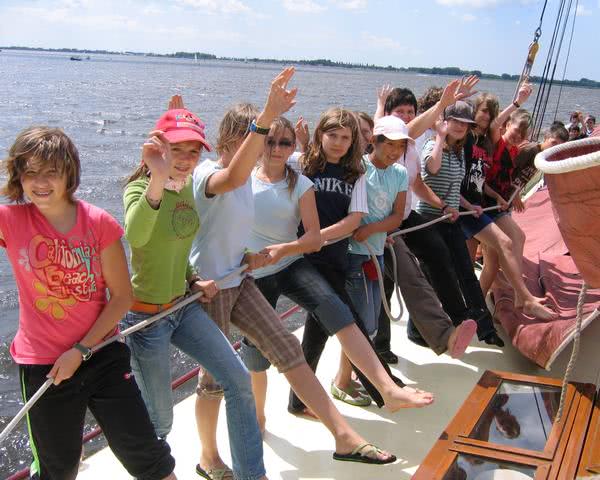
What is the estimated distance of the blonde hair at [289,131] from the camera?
2.95m

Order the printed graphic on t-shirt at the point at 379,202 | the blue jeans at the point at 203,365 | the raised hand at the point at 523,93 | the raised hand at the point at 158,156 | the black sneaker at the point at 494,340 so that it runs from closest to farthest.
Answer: the raised hand at the point at 158,156
the blue jeans at the point at 203,365
the printed graphic on t-shirt at the point at 379,202
the black sneaker at the point at 494,340
the raised hand at the point at 523,93

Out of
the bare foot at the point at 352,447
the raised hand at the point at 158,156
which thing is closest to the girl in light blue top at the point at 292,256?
the bare foot at the point at 352,447

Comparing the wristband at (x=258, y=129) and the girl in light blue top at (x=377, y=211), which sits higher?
the wristband at (x=258, y=129)

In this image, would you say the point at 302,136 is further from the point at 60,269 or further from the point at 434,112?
the point at 60,269

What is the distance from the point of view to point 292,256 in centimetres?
319

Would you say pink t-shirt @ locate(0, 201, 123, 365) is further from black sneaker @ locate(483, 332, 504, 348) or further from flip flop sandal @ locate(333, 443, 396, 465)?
black sneaker @ locate(483, 332, 504, 348)

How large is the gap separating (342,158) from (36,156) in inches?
62.6

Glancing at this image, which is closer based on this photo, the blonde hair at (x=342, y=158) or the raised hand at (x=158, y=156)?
the raised hand at (x=158, y=156)

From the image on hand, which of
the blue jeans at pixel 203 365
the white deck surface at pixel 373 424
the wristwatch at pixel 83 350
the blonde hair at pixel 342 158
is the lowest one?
the white deck surface at pixel 373 424

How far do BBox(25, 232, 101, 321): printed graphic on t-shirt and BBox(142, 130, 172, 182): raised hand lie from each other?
289 millimetres

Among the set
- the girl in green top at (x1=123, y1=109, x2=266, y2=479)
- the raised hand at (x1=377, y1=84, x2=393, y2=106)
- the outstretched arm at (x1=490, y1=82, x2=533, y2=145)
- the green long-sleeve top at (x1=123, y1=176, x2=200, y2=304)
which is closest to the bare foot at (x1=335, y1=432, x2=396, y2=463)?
the girl in green top at (x1=123, y1=109, x2=266, y2=479)

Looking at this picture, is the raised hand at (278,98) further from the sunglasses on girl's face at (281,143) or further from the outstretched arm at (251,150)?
the sunglasses on girl's face at (281,143)

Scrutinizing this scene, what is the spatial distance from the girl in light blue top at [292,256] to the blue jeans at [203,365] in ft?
1.71

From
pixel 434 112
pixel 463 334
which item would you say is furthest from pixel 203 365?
pixel 434 112
